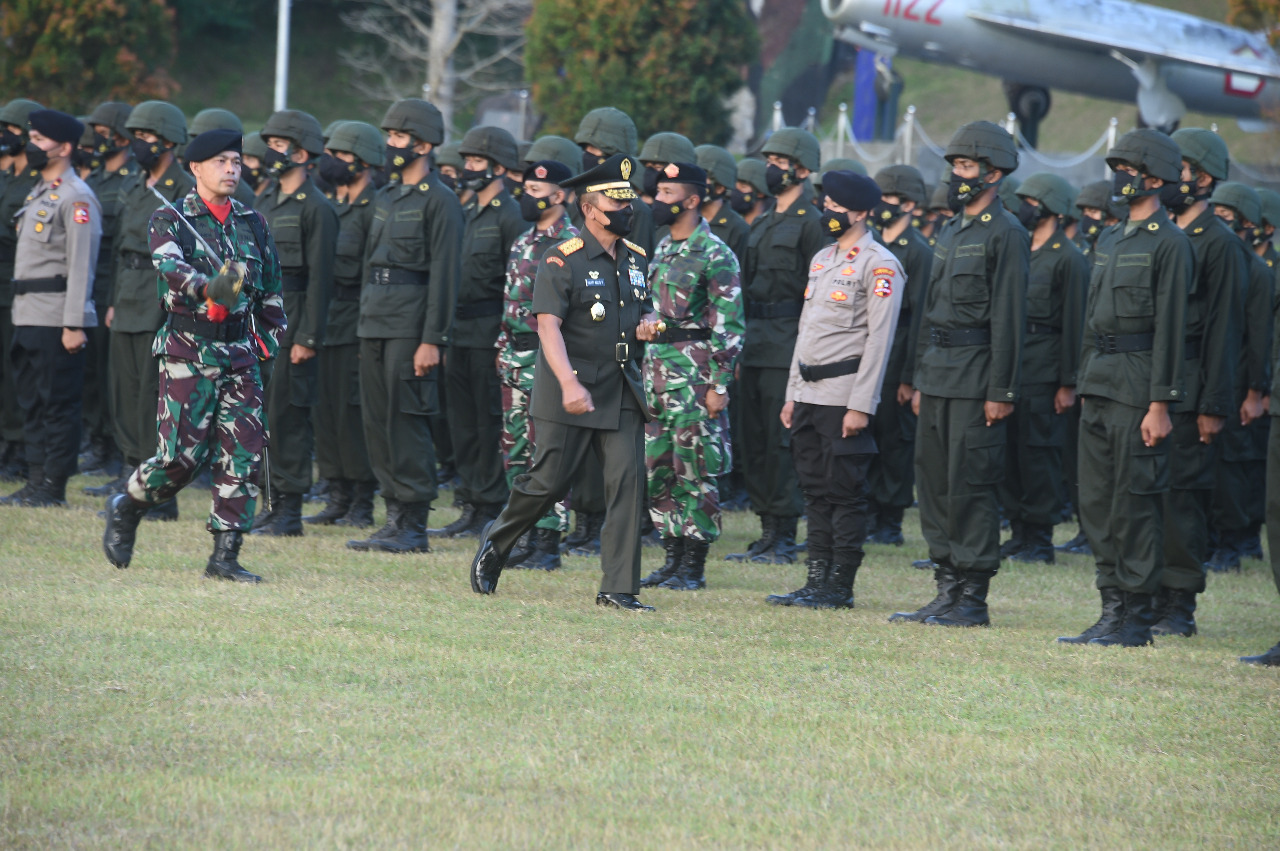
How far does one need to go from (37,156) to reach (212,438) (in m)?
3.56

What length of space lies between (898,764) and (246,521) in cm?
385

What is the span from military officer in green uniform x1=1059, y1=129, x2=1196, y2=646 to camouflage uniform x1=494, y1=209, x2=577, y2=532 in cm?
295

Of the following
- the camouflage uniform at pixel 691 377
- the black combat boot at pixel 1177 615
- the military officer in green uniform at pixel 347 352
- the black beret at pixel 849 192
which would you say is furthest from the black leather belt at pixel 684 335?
the black combat boot at pixel 1177 615

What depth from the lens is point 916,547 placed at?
401 inches

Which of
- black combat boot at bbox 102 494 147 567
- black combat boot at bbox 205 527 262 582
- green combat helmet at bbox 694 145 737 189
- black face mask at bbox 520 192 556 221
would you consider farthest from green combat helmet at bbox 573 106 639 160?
black combat boot at bbox 102 494 147 567

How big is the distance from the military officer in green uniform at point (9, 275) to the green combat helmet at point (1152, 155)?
750cm

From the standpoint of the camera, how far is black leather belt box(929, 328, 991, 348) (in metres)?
7.15

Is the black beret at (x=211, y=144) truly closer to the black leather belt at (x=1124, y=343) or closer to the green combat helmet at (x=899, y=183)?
the black leather belt at (x=1124, y=343)

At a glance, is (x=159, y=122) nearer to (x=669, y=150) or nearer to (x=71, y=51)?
(x=669, y=150)

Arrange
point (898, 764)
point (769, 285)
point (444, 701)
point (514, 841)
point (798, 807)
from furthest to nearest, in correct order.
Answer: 1. point (769, 285)
2. point (444, 701)
3. point (898, 764)
4. point (798, 807)
5. point (514, 841)

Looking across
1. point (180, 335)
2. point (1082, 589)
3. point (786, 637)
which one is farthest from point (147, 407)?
point (1082, 589)

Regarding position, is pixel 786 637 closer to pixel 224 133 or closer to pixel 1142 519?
pixel 1142 519

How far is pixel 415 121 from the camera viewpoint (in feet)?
28.7

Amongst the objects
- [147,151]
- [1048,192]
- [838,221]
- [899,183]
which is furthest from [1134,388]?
[147,151]
